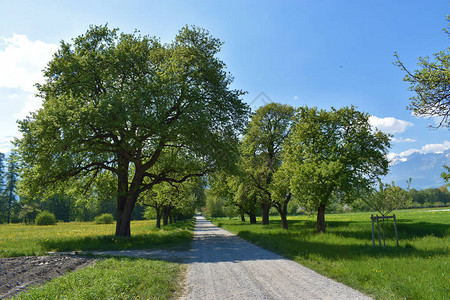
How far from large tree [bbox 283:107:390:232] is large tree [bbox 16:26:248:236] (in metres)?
6.16

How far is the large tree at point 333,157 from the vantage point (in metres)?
21.4

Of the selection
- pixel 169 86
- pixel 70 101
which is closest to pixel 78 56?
pixel 70 101

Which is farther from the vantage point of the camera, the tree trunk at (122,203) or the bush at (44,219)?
the bush at (44,219)

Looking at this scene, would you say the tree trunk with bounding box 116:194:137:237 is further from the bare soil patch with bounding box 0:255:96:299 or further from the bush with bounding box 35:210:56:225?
the bush with bounding box 35:210:56:225

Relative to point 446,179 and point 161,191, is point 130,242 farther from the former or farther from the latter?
point 446,179

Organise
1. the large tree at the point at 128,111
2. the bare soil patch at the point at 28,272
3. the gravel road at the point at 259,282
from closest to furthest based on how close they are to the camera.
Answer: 1. the gravel road at the point at 259,282
2. the bare soil patch at the point at 28,272
3. the large tree at the point at 128,111

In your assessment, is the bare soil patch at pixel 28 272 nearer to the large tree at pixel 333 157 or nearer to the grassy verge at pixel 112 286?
the grassy verge at pixel 112 286

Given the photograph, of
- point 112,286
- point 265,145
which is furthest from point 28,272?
point 265,145

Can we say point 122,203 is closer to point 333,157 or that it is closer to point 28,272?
point 28,272

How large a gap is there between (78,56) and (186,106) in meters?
9.85

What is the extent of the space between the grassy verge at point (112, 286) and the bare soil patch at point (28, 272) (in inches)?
37.9

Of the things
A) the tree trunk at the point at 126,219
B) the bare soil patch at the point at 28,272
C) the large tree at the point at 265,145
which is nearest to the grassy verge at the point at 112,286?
the bare soil patch at the point at 28,272

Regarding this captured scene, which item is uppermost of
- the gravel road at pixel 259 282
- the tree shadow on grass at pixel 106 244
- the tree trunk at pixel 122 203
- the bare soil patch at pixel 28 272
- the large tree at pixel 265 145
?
the large tree at pixel 265 145

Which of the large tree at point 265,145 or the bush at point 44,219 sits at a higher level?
the large tree at point 265,145
